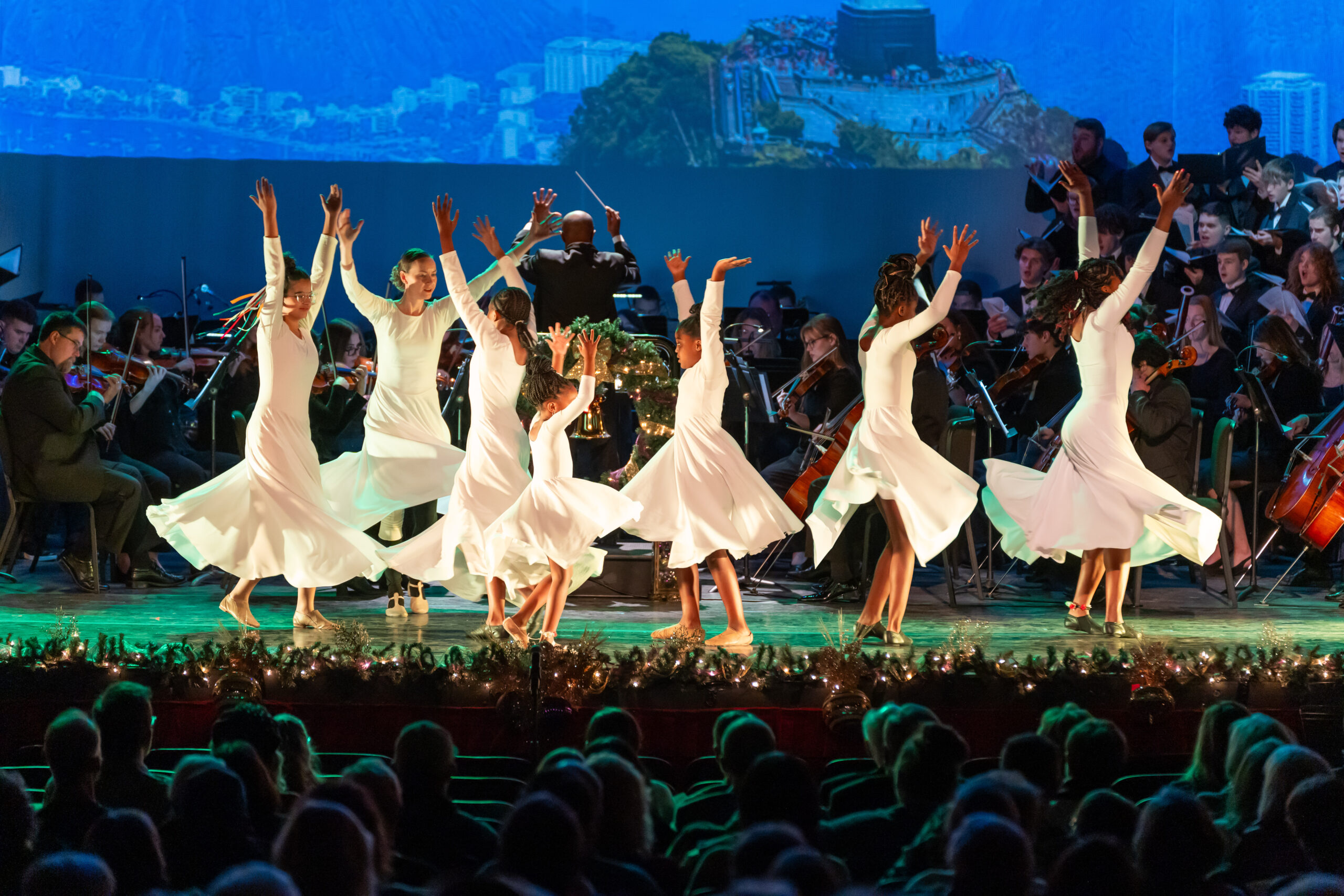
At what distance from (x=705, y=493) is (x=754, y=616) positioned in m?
1.26

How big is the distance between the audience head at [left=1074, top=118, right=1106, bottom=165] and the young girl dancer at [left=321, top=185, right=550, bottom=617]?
19.7ft

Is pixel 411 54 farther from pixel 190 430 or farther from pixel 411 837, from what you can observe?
pixel 411 837

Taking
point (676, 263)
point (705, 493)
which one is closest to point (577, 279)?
point (676, 263)

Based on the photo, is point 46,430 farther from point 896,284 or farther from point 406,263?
point 896,284

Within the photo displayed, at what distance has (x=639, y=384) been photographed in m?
7.91

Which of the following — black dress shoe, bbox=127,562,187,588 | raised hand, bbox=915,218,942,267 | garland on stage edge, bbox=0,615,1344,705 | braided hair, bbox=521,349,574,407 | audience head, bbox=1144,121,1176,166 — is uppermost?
audience head, bbox=1144,121,1176,166

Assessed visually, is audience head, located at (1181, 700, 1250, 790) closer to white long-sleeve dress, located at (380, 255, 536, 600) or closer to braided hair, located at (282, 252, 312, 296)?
white long-sleeve dress, located at (380, 255, 536, 600)

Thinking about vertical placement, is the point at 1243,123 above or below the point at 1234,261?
above

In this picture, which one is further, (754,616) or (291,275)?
(754,616)

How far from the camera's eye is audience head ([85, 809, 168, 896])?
10.5 ft

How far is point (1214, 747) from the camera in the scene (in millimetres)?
4469

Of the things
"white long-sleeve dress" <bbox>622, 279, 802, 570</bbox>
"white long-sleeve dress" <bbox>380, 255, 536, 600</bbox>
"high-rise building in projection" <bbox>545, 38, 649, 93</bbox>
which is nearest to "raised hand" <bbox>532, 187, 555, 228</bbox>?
"white long-sleeve dress" <bbox>380, 255, 536, 600</bbox>

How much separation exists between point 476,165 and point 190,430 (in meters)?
4.31

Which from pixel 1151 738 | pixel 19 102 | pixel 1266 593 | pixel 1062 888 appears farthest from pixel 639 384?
pixel 19 102
